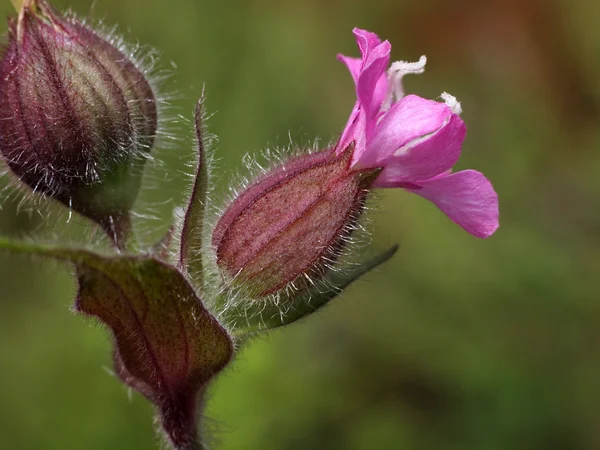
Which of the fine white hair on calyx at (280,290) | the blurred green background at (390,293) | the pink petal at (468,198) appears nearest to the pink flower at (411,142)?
the pink petal at (468,198)

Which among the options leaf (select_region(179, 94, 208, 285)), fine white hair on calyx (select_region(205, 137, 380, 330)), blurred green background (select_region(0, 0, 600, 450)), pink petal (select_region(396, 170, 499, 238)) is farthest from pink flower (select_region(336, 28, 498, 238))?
blurred green background (select_region(0, 0, 600, 450))

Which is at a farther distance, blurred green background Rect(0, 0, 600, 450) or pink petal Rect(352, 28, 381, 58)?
blurred green background Rect(0, 0, 600, 450)

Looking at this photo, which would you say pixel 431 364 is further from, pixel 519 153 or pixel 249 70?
pixel 249 70

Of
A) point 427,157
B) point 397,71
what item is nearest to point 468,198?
point 427,157

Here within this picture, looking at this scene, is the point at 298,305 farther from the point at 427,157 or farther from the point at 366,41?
the point at 366,41

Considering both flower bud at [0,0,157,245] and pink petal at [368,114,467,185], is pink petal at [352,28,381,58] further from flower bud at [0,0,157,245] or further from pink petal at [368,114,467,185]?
flower bud at [0,0,157,245]
